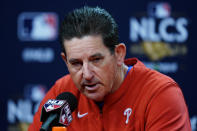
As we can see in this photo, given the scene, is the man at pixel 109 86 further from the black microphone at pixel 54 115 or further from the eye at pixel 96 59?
the black microphone at pixel 54 115

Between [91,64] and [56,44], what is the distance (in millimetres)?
1333

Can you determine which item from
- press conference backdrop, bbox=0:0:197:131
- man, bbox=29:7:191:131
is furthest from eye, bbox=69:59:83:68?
press conference backdrop, bbox=0:0:197:131

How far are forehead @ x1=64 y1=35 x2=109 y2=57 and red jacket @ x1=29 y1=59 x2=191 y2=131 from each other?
0.27 m

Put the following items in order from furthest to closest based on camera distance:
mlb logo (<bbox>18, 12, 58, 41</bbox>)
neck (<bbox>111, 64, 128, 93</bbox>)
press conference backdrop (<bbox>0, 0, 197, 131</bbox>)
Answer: mlb logo (<bbox>18, 12, 58, 41</bbox>)
press conference backdrop (<bbox>0, 0, 197, 131</bbox>)
neck (<bbox>111, 64, 128, 93</bbox>)

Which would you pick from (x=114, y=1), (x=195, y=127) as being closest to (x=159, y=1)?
(x=114, y=1)

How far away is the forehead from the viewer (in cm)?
148

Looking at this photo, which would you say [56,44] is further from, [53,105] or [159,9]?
[53,105]

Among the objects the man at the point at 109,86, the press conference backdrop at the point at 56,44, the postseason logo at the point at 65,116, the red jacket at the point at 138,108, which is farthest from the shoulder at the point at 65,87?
the press conference backdrop at the point at 56,44

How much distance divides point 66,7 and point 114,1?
381 mm

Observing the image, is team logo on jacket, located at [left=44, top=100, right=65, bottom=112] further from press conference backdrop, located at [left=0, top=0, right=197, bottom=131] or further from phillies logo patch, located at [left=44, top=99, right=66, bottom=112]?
press conference backdrop, located at [left=0, top=0, right=197, bottom=131]

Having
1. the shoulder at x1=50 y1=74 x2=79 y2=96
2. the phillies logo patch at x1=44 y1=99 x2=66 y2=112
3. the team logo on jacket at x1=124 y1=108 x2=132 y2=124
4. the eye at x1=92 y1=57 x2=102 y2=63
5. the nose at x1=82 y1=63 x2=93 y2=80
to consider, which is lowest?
the team logo on jacket at x1=124 y1=108 x2=132 y2=124

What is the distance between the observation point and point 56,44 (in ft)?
9.10

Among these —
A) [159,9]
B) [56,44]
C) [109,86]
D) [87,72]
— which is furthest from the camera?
[56,44]

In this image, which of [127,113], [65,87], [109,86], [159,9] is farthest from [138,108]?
[159,9]
